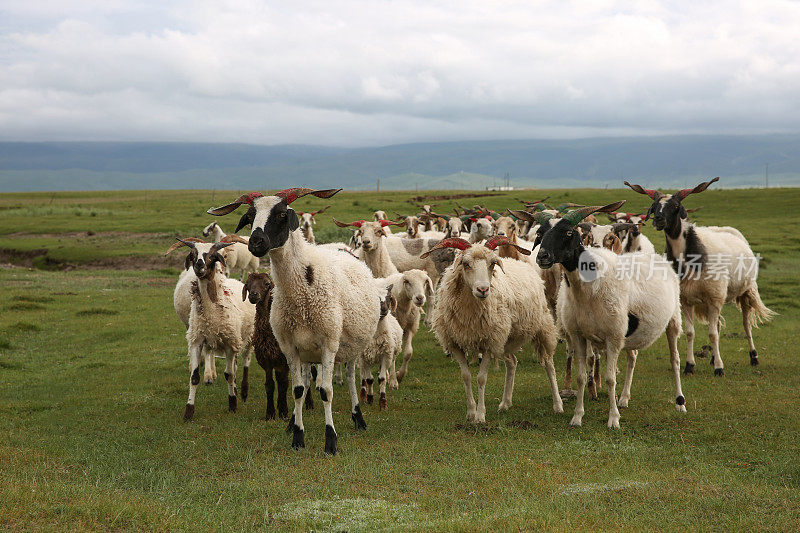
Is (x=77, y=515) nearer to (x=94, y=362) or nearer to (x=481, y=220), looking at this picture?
(x=94, y=362)

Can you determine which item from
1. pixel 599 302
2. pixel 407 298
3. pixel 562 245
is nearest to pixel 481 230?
A: pixel 407 298

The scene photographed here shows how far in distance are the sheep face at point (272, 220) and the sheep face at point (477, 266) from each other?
9.42 feet

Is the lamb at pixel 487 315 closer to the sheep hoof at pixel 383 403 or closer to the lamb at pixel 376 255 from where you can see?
the sheep hoof at pixel 383 403

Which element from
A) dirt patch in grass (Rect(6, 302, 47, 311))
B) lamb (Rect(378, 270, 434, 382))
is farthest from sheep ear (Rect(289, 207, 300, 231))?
dirt patch in grass (Rect(6, 302, 47, 311))

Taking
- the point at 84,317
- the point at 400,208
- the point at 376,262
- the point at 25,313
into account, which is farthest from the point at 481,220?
the point at 400,208

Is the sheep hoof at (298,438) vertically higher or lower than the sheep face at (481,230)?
lower

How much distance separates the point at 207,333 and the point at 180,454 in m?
2.71

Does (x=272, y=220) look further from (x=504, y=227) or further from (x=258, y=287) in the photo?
(x=504, y=227)

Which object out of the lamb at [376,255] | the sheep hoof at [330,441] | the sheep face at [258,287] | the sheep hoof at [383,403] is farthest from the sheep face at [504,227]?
the sheep hoof at [330,441]

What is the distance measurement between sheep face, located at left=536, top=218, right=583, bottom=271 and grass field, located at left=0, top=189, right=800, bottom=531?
7.89ft

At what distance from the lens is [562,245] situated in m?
9.70

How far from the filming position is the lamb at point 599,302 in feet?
32.2

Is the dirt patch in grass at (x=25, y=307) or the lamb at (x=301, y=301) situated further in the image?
the dirt patch in grass at (x=25, y=307)

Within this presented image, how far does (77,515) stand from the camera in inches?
236
